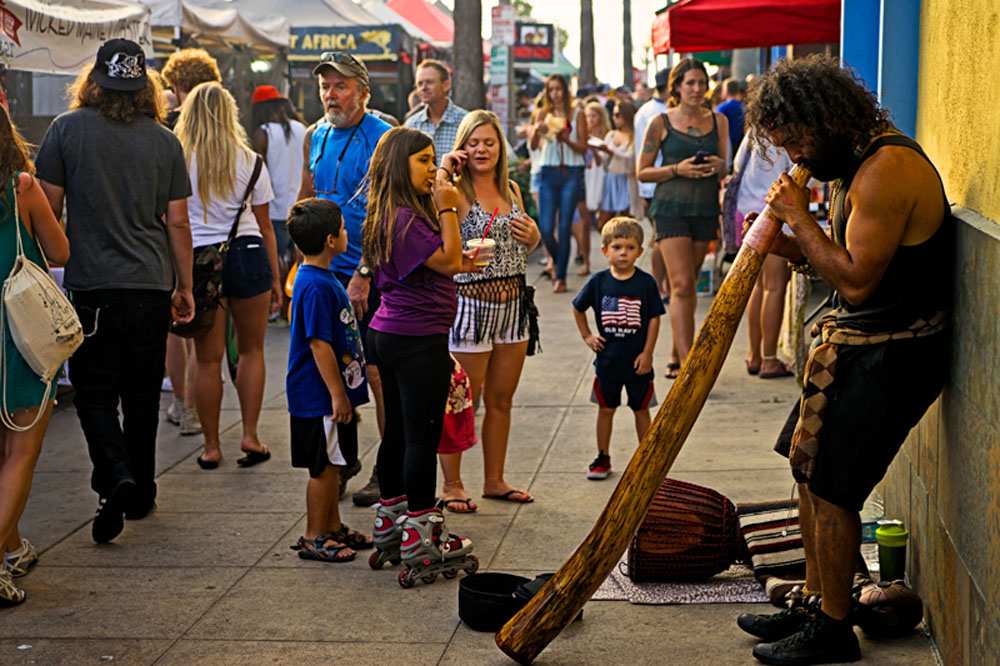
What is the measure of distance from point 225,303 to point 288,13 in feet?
46.8

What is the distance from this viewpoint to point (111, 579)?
5.76 meters

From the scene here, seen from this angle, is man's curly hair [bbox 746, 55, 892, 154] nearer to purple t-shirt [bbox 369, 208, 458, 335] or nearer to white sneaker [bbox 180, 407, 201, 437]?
purple t-shirt [bbox 369, 208, 458, 335]

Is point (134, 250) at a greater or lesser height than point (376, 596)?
greater

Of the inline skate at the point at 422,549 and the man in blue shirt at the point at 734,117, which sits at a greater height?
the man in blue shirt at the point at 734,117

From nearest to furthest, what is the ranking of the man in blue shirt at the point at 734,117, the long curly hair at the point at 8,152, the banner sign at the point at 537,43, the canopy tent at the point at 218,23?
1. the long curly hair at the point at 8,152
2. the man in blue shirt at the point at 734,117
3. the canopy tent at the point at 218,23
4. the banner sign at the point at 537,43

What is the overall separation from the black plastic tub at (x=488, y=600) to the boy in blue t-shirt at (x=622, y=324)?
6.88 feet

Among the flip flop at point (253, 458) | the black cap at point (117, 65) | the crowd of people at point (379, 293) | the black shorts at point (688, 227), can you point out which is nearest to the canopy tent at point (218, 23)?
the crowd of people at point (379, 293)

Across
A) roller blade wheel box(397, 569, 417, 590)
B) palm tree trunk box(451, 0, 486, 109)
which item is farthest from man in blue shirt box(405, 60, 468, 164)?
palm tree trunk box(451, 0, 486, 109)

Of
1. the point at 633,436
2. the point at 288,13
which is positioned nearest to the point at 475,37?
the point at 288,13

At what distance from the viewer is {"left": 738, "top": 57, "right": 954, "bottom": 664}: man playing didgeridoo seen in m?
4.17

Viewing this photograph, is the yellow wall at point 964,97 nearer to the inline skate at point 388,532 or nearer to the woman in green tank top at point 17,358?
the inline skate at point 388,532

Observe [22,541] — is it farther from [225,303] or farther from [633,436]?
[633,436]

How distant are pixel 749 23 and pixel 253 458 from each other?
4996 mm

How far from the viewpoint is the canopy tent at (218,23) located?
13133 mm
